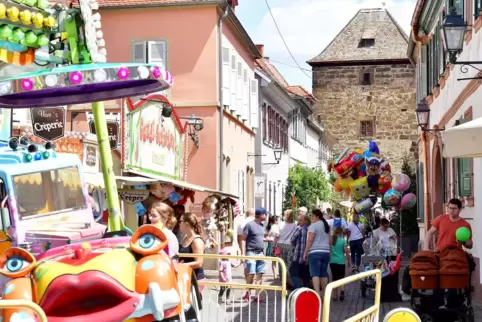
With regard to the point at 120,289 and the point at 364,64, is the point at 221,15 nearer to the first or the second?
the point at 120,289

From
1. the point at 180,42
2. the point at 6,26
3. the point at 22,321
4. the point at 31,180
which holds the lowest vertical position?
the point at 22,321

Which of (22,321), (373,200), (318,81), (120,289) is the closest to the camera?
(22,321)

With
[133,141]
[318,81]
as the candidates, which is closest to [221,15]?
[133,141]

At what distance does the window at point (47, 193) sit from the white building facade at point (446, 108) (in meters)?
6.64

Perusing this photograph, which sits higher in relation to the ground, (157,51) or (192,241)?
(157,51)

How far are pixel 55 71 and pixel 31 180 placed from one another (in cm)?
332

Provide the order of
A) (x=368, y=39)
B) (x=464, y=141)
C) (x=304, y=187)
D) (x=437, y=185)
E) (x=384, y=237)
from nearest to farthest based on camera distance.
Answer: (x=464, y=141) < (x=384, y=237) < (x=437, y=185) < (x=304, y=187) < (x=368, y=39)

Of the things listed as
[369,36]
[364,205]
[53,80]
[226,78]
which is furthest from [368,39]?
[53,80]

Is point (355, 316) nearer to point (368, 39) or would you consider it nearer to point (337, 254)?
point (337, 254)

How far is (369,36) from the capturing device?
67.8 meters

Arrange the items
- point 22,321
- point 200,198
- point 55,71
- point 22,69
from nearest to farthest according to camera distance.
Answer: point 22,321 → point 55,71 → point 22,69 → point 200,198

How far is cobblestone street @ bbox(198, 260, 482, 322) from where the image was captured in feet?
35.5

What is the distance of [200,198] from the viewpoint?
29.1 metres

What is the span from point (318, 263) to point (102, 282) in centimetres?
1000
